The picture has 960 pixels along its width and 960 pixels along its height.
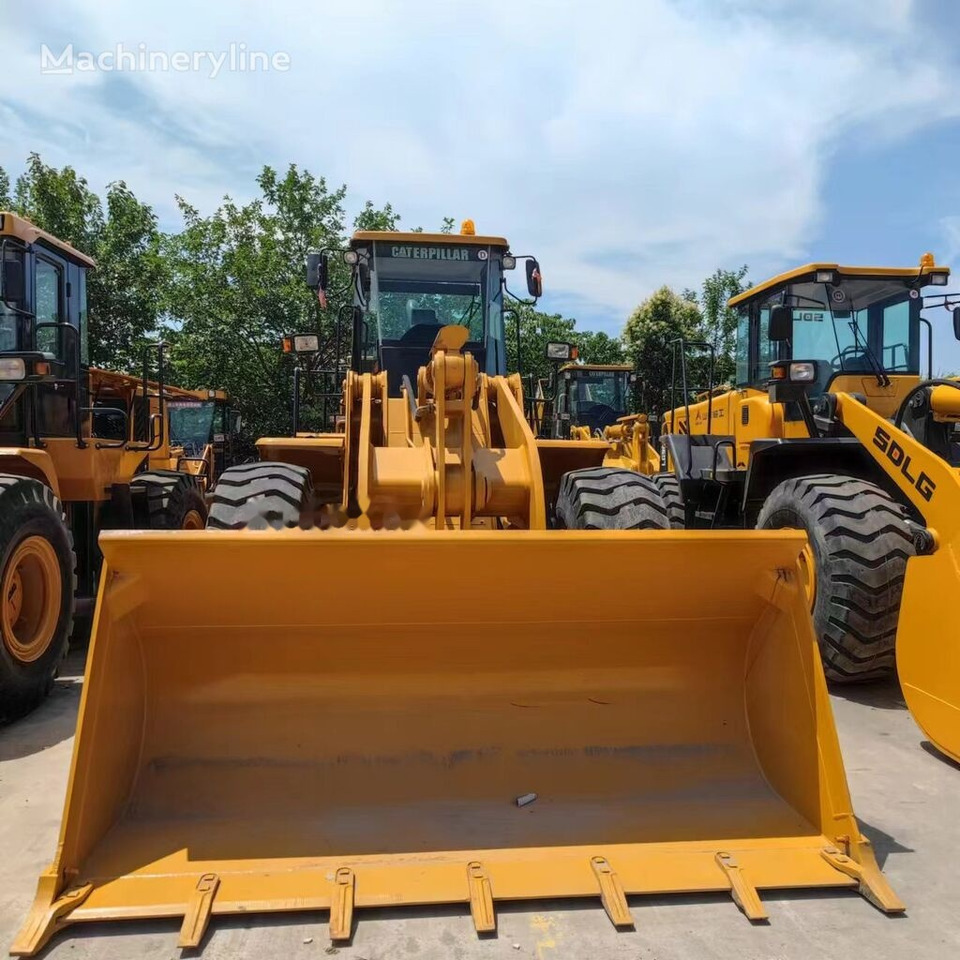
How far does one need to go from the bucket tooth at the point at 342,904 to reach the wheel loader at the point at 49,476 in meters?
3.00

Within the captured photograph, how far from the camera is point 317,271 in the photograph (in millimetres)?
5676

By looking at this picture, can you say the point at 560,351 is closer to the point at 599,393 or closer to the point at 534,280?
the point at 534,280

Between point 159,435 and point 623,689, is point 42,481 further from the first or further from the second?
point 623,689

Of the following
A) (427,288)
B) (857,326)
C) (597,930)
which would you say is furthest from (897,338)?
(597,930)

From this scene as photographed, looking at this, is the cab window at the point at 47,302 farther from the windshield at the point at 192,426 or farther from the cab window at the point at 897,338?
the windshield at the point at 192,426

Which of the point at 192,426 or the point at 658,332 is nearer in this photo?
the point at 192,426

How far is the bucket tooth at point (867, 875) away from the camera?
2.57 m

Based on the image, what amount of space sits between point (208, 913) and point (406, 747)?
2.93 ft

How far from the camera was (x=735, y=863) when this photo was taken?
266cm

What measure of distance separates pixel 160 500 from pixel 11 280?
2762 millimetres

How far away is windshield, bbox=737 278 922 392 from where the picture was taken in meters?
6.83

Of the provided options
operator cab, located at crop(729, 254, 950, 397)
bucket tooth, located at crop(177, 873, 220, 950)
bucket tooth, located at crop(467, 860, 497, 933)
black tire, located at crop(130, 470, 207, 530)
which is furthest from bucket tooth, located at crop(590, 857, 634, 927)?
black tire, located at crop(130, 470, 207, 530)

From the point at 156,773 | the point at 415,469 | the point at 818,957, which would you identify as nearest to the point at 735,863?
the point at 818,957

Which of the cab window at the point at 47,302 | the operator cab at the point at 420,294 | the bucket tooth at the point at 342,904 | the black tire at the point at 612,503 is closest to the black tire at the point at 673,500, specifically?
Answer: the operator cab at the point at 420,294
